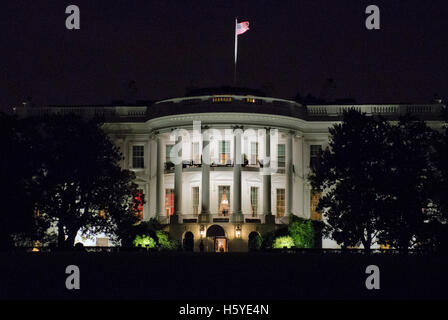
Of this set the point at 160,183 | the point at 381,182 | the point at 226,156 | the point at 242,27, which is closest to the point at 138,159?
the point at 160,183

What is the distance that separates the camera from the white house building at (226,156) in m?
82.6

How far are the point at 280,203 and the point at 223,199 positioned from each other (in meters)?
4.85

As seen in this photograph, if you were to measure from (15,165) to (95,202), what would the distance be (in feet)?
22.8

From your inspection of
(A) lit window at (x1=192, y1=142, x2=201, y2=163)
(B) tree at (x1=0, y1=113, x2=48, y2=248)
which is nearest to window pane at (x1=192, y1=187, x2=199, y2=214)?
(A) lit window at (x1=192, y1=142, x2=201, y2=163)

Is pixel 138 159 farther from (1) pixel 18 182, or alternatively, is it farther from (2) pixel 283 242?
(1) pixel 18 182

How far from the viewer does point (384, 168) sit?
69.8 m

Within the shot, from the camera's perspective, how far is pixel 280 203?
86.6 meters

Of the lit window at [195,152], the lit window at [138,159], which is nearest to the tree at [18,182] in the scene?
the lit window at [195,152]

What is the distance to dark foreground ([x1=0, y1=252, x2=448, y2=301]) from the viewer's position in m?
49.9

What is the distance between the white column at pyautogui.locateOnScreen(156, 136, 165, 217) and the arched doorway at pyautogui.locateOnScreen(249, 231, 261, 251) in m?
8.06

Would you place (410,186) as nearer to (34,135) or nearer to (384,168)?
(384,168)

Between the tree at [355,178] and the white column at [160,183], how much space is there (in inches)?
683

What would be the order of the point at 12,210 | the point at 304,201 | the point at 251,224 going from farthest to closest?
the point at 304,201
the point at 251,224
the point at 12,210
